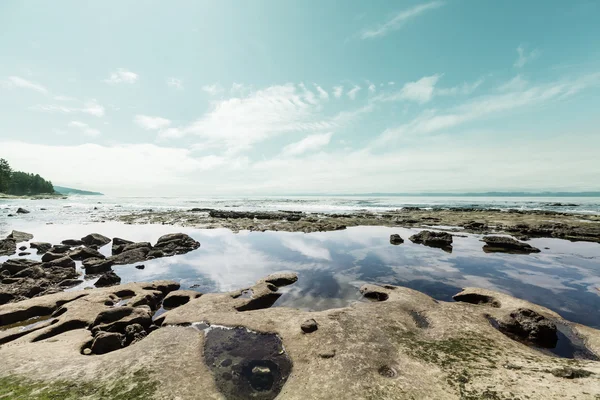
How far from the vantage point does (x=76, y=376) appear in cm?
894

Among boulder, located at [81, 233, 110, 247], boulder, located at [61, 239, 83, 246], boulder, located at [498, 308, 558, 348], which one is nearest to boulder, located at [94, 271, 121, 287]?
boulder, located at [81, 233, 110, 247]

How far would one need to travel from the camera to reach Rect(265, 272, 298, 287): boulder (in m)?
20.9

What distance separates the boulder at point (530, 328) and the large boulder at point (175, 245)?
103 feet

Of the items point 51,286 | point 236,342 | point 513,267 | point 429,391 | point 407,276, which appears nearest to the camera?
point 429,391

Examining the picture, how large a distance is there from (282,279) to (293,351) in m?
10.5

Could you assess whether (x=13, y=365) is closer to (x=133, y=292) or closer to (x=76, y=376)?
(x=76, y=376)

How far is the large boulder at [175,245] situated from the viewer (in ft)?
104

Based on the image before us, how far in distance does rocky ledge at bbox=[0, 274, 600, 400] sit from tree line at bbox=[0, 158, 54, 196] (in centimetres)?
21582

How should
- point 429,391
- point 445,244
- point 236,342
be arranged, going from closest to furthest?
point 429,391 < point 236,342 < point 445,244

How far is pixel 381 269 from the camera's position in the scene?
24.7 metres

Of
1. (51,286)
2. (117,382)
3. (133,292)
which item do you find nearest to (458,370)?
(117,382)

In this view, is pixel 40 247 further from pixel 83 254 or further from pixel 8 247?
pixel 83 254

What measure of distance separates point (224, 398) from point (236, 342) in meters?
3.67

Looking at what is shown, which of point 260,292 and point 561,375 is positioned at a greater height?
point 561,375
